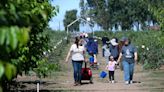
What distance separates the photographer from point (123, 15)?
10494 cm

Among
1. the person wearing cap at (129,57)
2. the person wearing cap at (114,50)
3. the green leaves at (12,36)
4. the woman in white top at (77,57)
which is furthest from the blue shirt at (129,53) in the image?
the green leaves at (12,36)

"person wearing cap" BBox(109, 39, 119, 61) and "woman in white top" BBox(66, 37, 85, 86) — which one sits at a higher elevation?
"person wearing cap" BBox(109, 39, 119, 61)

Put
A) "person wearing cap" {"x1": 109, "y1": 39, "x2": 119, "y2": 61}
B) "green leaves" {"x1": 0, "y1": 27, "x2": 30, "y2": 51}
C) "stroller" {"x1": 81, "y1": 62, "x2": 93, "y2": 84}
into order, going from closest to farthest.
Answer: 1. "green leaves" {"x1": 0, "y1": 27, "x2": 30, "y2": 51}
2. "stroller" {"x1": 81, "y1": 62, "x2": 93, "y2": 84}
3. "person wearing cap" {"x1": 109, "y1": 39, "x2": 119, "y2": 61}

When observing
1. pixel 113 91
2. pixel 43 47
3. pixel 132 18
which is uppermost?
pixel 132 18

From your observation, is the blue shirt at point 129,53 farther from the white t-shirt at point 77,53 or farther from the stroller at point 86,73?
the white t-shirt at point 77,53

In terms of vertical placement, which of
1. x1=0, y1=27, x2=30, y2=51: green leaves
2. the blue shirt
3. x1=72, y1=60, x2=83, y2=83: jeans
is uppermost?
the blue shirt

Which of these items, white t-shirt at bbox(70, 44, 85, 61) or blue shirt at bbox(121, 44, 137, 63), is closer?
white t-shirt at bbox(70, 44, 85, 61)

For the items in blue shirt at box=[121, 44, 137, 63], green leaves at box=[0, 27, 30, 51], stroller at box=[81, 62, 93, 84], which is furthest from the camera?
→ stroller at box=[81, 62, 93, 84]

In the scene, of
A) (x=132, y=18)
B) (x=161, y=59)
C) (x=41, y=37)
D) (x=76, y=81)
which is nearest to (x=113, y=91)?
(x=76, y=81)

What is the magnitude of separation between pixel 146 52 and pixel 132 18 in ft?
237

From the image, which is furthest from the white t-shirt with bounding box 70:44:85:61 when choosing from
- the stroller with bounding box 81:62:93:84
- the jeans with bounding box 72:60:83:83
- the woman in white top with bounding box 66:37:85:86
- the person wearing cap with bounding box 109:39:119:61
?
the person wearing cap with bounding box 109:39:119:61

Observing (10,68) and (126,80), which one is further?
(126,80)

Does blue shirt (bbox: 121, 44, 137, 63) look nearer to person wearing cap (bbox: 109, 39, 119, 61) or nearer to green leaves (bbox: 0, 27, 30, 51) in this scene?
person wearing cap (bbox: 109, 39, 119, 61)

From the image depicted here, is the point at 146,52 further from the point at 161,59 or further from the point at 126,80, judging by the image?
the point at 126,80
